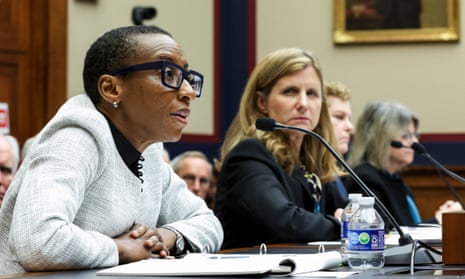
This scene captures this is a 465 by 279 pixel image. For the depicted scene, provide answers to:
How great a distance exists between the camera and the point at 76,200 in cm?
255

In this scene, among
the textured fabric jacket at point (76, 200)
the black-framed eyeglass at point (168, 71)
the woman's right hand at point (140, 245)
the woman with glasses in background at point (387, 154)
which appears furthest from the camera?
the woman with glasses in background at point (387, 154)

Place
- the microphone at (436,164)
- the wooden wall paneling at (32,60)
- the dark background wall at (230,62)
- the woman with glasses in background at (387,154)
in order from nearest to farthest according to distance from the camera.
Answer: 1. the microphone at (436,164)
2. the woman with glasses in background at (387,154)
3. the wooden wall paneling at (32,60)
4. the dark background wall at (230,62)

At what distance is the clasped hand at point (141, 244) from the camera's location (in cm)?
258

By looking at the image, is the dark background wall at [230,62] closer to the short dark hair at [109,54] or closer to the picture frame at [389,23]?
the picture frame at [389,23]

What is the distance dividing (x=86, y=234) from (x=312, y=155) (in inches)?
78.6

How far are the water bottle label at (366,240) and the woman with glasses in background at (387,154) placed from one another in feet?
10.7

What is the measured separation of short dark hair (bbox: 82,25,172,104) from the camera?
2.89m

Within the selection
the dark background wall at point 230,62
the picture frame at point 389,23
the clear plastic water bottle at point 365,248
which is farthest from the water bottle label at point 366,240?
the picture frame at point 389,23

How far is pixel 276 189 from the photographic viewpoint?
384 centimetres

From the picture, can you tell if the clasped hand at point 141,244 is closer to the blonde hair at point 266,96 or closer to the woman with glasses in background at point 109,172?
the woman with glasses in background at point 109,172

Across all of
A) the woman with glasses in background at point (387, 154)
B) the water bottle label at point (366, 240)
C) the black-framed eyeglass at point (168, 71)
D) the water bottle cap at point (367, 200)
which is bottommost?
the woman with glasses in background at point (387, 154)

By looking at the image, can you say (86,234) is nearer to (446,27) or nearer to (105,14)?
(105,14)

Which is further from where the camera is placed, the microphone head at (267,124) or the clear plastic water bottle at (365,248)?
the microphone head at (267,124)

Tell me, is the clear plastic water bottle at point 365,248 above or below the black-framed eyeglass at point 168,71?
below
